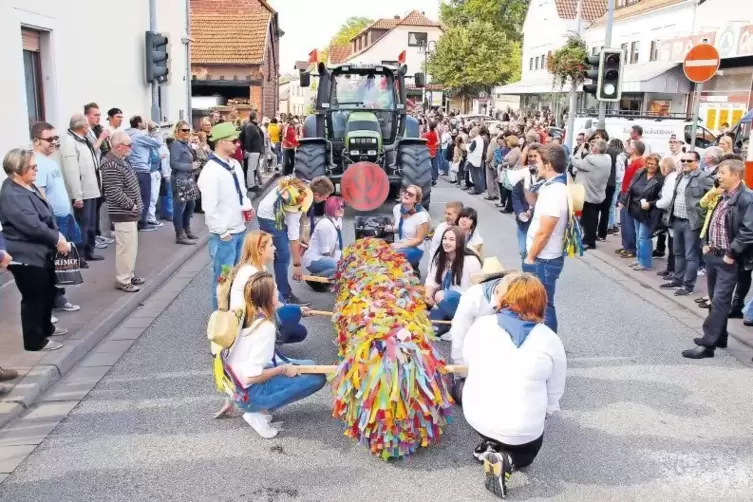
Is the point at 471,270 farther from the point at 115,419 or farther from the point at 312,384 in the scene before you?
the point at 115,419

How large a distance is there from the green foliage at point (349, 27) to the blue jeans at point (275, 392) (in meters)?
117

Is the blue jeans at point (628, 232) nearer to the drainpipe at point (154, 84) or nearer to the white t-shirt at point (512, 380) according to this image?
the white t-shirt at point (512, 380)

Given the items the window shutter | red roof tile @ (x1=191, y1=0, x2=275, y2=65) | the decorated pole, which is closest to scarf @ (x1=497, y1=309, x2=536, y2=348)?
the decorated pole

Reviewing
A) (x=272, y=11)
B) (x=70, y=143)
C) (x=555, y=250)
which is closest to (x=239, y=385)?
(x=555, y=250)

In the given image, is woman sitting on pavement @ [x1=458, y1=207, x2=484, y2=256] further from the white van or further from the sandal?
the white van

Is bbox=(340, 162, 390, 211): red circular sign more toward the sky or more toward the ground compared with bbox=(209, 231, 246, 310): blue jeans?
more toward the sky

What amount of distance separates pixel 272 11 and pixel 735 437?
30.4m

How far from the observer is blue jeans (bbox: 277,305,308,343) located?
611 cm

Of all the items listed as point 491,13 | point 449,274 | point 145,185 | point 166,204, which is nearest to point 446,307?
point 449,274

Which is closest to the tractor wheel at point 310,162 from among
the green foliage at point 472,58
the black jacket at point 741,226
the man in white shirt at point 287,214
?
the man in white shirt at point 287,214

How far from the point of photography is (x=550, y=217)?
19.4ft

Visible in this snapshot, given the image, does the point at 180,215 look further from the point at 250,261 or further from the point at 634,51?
the point at 634,51

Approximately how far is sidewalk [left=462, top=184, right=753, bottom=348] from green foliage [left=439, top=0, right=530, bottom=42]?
5948 centimetres

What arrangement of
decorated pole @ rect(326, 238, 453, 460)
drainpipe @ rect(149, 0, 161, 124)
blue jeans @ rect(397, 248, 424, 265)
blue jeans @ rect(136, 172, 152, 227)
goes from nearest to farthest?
decorated pole @ rect(326, 238, 453, 460), blue jeans @ rect(397, 248, 424, 265), blue jeans @ rect(136, 172, 152, 227), drainpipe @ rect(149, 0, 161, 124)
